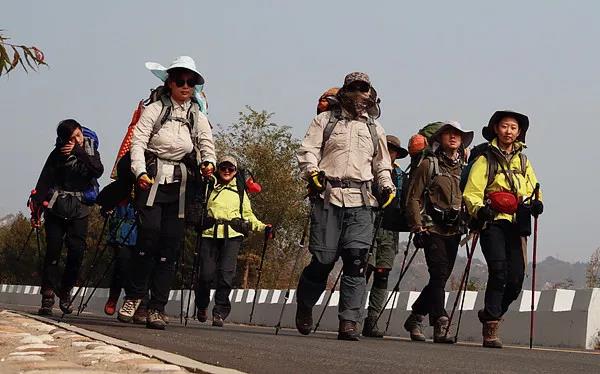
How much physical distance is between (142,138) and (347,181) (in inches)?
69.4

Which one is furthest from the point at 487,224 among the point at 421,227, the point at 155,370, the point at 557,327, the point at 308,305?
the point at 155,370

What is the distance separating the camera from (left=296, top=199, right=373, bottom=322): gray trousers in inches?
416

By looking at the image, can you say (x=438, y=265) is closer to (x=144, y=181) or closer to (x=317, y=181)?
(x=317, y=181)

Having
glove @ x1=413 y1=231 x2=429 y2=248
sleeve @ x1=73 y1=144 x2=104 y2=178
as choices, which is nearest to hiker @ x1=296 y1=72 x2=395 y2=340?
glove @ x1=413 y1=231 x2=429 y2=248

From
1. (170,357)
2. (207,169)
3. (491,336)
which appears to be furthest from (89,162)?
(170,357)

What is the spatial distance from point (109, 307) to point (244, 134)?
108 feet

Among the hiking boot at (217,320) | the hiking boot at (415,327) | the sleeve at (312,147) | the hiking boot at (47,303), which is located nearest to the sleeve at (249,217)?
the hiking boot at (217,320)

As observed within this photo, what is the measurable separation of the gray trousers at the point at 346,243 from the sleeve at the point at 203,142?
990 millimetres

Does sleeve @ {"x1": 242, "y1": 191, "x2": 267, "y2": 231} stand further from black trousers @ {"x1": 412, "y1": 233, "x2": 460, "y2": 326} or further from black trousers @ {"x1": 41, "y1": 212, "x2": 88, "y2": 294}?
black trousers @ {"x1": 412, "y1": 233, "x2": 460, "y2": 326}

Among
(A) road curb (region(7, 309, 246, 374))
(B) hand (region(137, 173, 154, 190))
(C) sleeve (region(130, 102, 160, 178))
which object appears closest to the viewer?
(A) road curb (region(7, 309, 246, 374))

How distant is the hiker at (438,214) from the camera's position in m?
11.9

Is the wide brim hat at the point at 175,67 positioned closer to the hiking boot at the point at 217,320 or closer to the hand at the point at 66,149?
the hand at the point at 66,149

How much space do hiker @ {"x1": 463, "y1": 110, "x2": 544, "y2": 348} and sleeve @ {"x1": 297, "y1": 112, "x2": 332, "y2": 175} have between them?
57.1 inches

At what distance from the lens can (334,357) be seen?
24.5 ft
